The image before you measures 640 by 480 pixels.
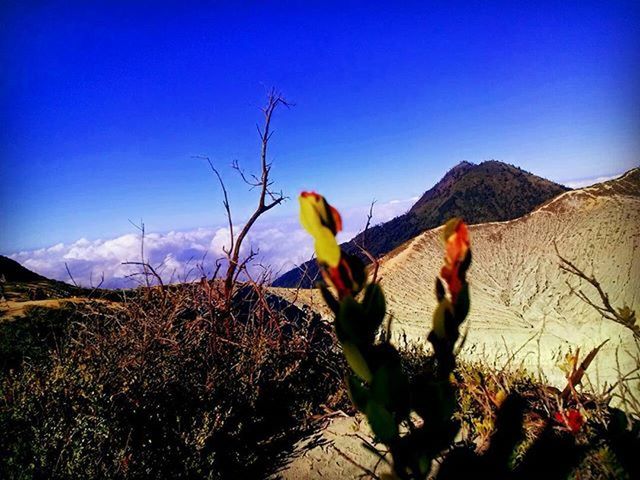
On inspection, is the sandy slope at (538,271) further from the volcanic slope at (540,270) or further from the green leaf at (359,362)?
the green leaf at (359,362)

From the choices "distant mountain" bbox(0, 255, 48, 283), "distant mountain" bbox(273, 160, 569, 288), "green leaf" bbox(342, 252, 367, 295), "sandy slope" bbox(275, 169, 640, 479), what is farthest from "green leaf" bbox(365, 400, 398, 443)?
"distant mountain" bbox(273, 160, 569, 288)

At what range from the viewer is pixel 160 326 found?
5012 millimetres

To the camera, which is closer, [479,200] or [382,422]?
[382,422]

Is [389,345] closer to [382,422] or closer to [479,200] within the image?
[382,422]

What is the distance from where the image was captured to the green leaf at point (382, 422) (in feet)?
3.26

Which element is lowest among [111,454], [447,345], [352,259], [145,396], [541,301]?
[541,301]

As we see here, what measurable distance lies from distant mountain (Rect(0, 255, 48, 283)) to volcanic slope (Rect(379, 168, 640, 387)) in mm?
12062

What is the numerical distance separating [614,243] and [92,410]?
18.3m

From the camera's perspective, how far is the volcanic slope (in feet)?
42.9

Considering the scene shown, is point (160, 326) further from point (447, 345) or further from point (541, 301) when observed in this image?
point (541, 301)

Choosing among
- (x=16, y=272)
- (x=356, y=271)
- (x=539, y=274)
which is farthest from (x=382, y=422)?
(x=539, y=274)

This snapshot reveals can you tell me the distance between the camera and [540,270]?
16016 mm

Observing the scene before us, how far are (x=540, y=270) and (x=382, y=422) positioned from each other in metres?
17.8

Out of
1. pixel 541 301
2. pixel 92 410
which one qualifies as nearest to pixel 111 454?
pixel 92 410
